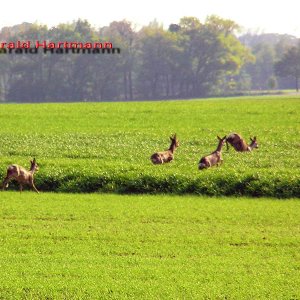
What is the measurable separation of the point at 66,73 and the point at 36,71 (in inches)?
201

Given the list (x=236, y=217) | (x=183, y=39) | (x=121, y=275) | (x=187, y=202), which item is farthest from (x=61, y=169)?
(x=183, y=39)

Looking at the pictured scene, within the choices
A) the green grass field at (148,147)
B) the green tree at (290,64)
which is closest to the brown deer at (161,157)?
the green grass field at (148,147)

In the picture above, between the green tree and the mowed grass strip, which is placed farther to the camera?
the green tree

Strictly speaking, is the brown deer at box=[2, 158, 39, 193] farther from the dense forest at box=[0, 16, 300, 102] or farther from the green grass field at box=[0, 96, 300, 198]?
the dense forest at box=[0, 16, 300, 102]

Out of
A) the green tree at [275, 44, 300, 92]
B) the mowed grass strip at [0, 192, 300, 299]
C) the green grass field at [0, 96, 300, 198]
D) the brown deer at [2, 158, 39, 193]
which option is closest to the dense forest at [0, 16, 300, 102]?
the green tree at [275, 44, 300, 92]

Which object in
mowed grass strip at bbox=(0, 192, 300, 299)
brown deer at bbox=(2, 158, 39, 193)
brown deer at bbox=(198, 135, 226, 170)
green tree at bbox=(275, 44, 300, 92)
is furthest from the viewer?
green tree at bbox=(275, 44, 300, 92)

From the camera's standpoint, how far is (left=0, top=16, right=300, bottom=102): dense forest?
115 m

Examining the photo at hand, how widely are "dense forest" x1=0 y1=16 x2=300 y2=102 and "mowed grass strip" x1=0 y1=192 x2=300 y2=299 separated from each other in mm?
97942

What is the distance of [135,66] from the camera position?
408 feet

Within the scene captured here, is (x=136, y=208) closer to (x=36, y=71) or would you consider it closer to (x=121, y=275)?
(x=121, y=275)

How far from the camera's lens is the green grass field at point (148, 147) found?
2000 cm

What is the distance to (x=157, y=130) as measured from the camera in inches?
1439

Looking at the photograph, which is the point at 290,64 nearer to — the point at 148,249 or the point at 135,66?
the point at 135,66

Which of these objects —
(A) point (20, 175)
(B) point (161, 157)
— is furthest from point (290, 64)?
(A) point (20, 175)
